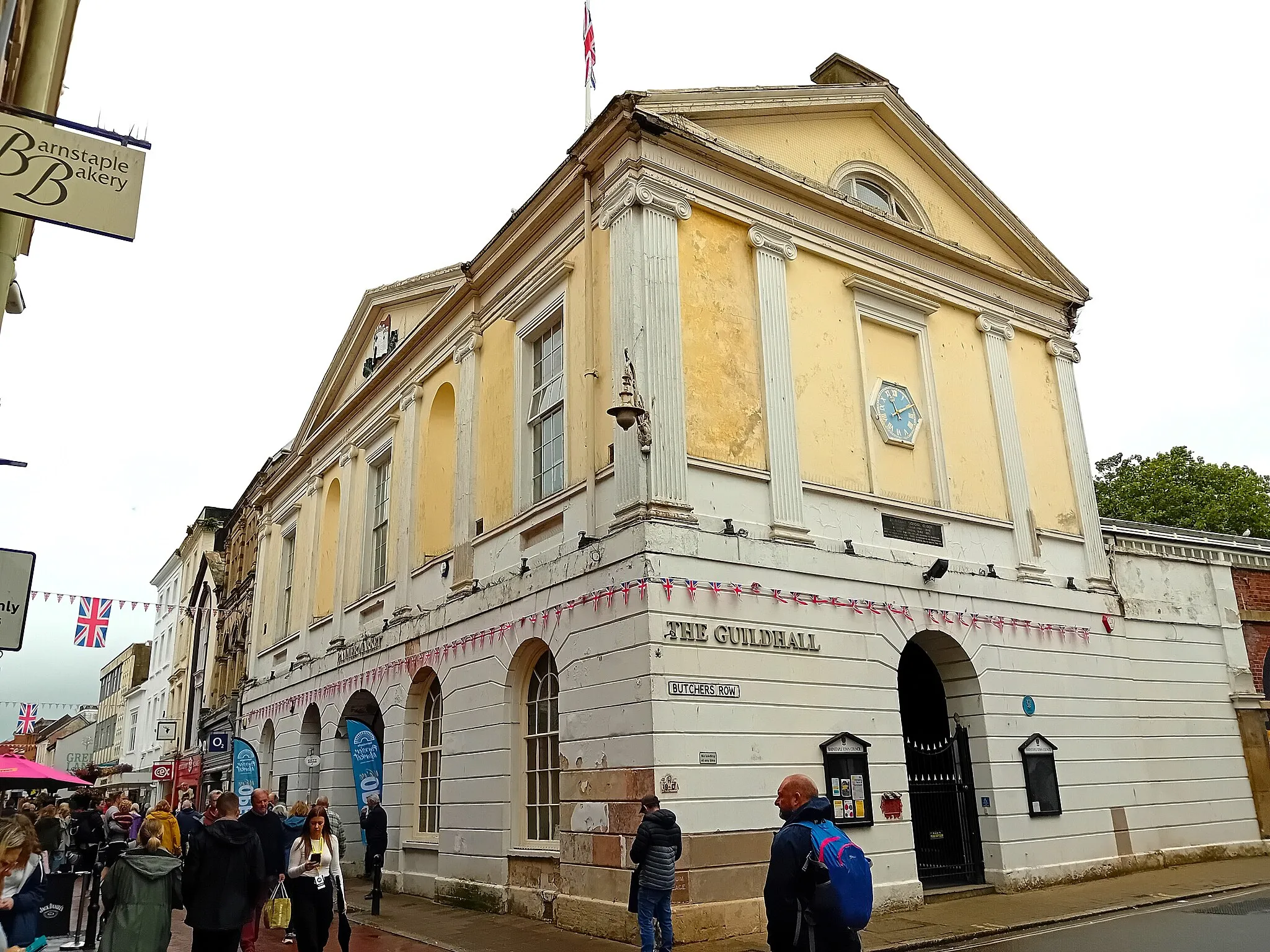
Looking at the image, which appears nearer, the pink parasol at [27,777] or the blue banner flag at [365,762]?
the pink parasol at [27,777]

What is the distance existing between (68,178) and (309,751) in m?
18.2

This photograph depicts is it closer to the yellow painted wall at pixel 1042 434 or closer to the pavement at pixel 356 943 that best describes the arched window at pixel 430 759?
the pavement at pixel 356 943

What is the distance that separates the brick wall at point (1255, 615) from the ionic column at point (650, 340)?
39.1 feet

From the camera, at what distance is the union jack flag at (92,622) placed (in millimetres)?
21203

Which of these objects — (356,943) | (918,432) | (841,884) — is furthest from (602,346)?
(841,884)

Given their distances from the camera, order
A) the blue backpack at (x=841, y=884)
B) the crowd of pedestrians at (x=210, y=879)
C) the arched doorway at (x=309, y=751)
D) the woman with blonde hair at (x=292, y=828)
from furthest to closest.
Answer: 1. the arched doorway at (x=309, y=751)
2. the woman with blonde hair at (x=292, y=828)
3. the crowd of pedestrians at (x=210, y=879)
4. the blue backpack at (x=841, y=884)

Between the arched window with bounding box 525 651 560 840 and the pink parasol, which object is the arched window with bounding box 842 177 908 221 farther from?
the pink parasol

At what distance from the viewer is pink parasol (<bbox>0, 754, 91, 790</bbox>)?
14155 mm

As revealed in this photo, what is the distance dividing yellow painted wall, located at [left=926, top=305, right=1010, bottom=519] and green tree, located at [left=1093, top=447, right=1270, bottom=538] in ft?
59.9

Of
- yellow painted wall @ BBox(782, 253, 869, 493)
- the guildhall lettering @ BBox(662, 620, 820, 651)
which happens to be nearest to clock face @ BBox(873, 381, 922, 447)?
yellow painted wall @ BBox(782, 253, 869, 493)

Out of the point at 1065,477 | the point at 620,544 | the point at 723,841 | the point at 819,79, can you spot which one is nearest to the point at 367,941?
the point at 723,841

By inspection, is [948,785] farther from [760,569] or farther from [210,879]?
[210,879]

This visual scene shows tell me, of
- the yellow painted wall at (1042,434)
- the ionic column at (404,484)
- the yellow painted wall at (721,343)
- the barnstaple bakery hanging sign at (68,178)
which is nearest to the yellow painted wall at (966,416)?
the yellow painted wall at (1042,434)

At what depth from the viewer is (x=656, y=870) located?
Answer: 30.3 feet
